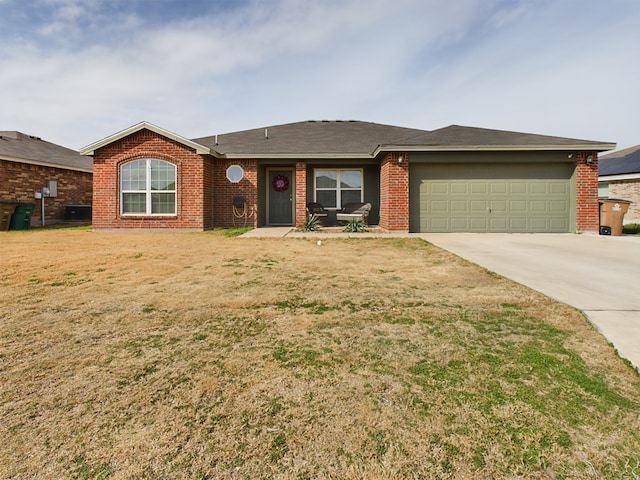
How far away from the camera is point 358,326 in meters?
3.09

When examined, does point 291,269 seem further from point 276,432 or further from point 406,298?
point 276,432

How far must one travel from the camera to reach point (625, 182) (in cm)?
1705

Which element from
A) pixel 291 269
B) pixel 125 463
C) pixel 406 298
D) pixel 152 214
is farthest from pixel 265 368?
pixel 152 214

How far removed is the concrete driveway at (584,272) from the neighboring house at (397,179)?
2.41 meters

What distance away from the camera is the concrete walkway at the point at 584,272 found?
3005mm

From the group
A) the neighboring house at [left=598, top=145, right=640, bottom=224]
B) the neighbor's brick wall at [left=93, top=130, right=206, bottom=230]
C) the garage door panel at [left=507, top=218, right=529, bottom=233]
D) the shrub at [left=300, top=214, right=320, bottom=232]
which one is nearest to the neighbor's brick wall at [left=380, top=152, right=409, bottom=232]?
the shrub at [left=300, top=214, right=320, bottom=232]

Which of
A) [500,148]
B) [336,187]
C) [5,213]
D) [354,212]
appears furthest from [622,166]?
[5,213]

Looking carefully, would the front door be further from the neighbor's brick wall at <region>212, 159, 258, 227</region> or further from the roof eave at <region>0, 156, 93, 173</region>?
the roof eave at <region>0, 156, 93, 173</region>

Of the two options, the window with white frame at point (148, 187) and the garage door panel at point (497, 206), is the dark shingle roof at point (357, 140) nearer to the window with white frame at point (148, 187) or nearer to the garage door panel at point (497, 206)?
the garage door panel at point (497, 206)

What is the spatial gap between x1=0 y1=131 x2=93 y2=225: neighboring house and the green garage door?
15.7m

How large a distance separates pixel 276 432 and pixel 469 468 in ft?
2.80

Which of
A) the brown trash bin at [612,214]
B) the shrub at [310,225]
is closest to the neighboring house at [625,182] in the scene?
the brown trash bin at [612,214]

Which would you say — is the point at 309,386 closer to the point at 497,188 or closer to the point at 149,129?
the point at 497,188

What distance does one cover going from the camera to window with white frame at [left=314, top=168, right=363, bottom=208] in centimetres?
1420
